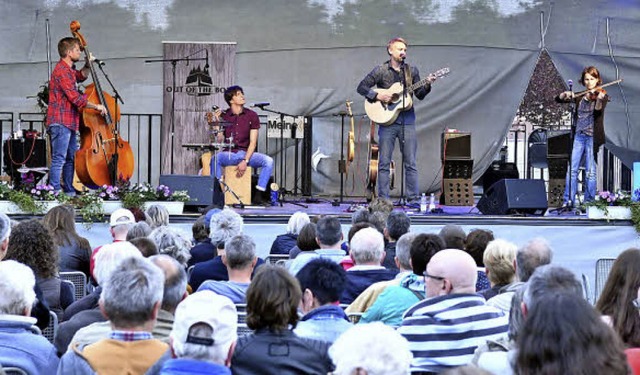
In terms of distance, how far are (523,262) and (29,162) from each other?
30.3 ft

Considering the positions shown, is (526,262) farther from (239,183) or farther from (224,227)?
(239,183)

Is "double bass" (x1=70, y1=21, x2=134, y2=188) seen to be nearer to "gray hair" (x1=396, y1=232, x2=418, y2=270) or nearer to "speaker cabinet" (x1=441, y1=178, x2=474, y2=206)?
"speaker cabinet" (x1=441, y1=178, x2=474, y2=206)

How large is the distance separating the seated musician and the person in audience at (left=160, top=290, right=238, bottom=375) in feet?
29.5

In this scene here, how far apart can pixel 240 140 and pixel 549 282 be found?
917 centimetres

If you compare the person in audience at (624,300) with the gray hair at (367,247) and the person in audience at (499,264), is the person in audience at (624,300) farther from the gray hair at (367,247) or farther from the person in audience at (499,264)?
the gray hair at (367,247)

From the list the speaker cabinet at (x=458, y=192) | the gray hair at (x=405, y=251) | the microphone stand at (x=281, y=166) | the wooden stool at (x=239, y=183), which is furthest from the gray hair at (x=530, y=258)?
the speaker cabinet at (x=458, y=192)

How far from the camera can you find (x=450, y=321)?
13.5ft

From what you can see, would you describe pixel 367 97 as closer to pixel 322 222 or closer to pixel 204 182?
pixel 204 182

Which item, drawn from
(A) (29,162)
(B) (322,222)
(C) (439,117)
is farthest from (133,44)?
(B) (322,222)

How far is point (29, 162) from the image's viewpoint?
508 inches

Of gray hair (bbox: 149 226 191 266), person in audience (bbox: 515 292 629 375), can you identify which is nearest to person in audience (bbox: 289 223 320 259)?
gray hair (bbox: 149 226 191 266)

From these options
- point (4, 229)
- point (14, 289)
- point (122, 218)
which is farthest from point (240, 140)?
point (14, 289)

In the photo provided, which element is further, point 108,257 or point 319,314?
point 108,257

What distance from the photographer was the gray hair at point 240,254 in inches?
201
